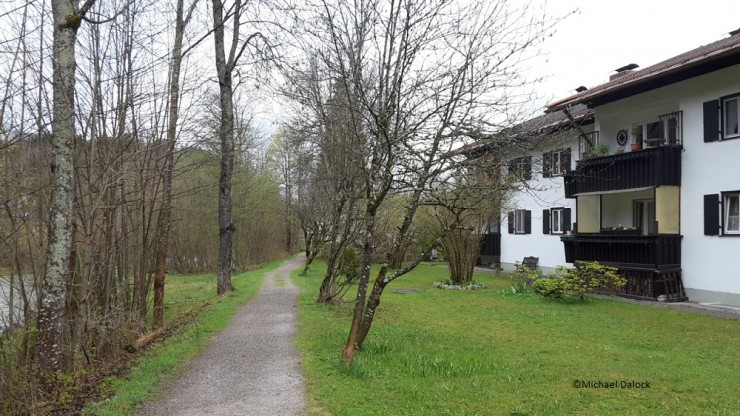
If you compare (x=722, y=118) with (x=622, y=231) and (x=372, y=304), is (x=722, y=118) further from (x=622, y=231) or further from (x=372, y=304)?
(x=372, y=304)

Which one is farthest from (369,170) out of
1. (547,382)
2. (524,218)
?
(524,218)

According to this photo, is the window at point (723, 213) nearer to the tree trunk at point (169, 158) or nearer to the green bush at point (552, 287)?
the green bush at point (552, 287)

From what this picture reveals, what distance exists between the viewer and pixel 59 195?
601cm

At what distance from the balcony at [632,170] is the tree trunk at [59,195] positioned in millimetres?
10833

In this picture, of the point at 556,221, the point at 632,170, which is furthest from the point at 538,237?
the point at 632,170

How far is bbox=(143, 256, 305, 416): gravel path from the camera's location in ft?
16.7

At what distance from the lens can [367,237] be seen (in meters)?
7.29

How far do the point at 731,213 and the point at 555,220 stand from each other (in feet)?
28.4

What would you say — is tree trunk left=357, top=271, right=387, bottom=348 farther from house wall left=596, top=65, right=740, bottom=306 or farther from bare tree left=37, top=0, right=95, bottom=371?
house wall left=596, top=65, right=740, bottom=306

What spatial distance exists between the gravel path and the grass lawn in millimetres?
276

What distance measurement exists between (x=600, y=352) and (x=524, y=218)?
15.9m

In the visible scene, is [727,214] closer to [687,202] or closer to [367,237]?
[687,202]

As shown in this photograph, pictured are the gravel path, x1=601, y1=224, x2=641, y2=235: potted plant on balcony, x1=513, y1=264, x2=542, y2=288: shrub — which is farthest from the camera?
x1=513, y1=264, x2=542, y2=288: shrub

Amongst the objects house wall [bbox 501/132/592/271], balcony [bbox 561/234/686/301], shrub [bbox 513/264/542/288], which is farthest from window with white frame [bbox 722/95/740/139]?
shrub [bbox 513/264/542/288]
